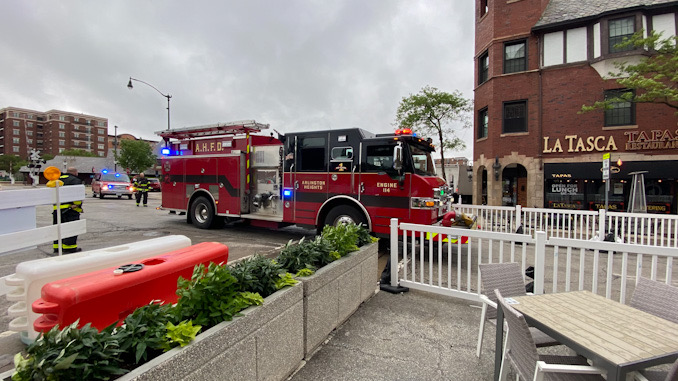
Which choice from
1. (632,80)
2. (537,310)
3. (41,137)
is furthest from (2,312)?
(41,137)

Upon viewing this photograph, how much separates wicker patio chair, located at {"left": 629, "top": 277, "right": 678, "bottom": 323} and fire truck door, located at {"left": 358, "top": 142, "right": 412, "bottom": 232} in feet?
13.6

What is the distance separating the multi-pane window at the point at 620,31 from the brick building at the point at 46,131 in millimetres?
132360

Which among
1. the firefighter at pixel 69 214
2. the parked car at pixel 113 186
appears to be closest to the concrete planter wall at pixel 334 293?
the firefighter at pixel 69 214

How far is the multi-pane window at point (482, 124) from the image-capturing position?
17.6m

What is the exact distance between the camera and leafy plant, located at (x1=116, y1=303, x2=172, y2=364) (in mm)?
1633

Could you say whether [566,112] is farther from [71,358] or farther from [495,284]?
[71,358]

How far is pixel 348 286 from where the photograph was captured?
3.61m

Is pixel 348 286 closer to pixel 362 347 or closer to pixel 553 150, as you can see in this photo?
pixel 362 347

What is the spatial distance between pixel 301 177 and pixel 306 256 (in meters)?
4.81

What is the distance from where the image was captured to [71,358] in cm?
131

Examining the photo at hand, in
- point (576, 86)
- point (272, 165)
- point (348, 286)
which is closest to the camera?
point (348, 286)

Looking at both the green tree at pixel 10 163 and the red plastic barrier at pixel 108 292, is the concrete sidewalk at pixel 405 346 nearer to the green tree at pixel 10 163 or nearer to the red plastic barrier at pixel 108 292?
the red plastic barrier at pixel 108 292

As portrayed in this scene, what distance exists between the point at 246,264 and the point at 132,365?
3.58 ft

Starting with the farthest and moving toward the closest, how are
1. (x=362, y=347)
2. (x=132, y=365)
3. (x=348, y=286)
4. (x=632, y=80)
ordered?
(x=632, y=80) → (x=348, y=286) → (x=362, y=347) → (x=132, y=365)
